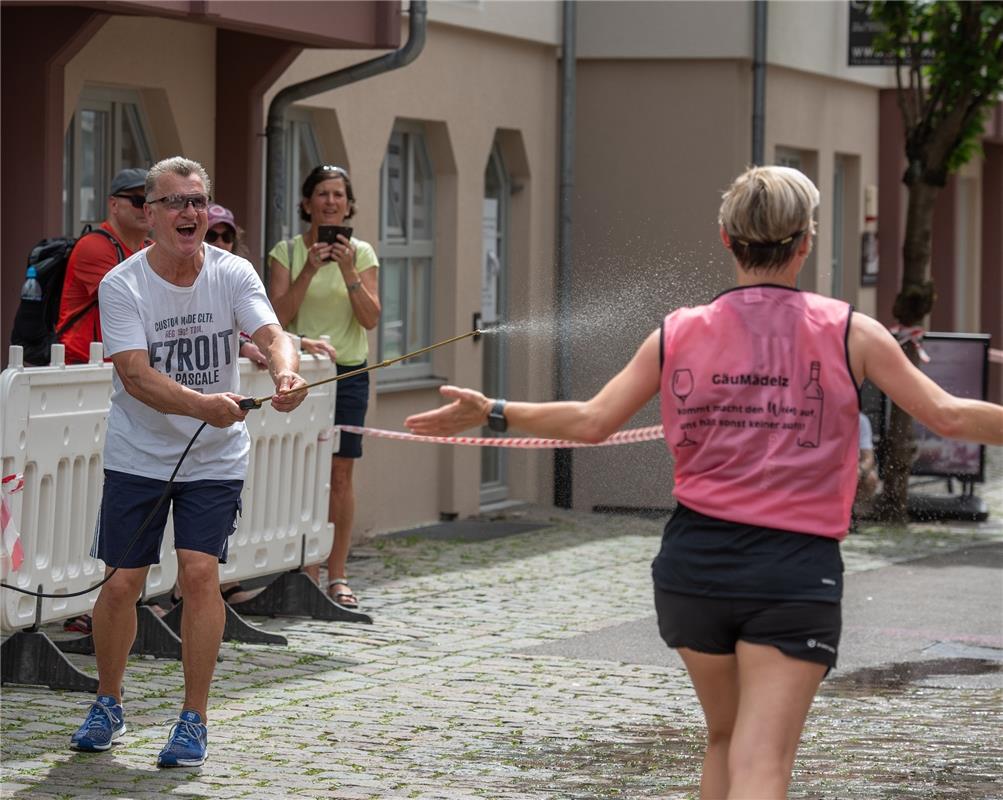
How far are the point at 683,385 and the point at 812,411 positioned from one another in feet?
0.93

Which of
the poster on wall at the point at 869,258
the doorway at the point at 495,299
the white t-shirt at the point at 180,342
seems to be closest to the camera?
the white t-shirt at the point at 180,342

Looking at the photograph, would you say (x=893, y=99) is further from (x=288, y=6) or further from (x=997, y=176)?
(x=288, y=6)

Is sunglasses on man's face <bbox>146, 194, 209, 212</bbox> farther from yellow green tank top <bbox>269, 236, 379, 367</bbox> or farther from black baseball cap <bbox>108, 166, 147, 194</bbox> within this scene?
yellow green tank top <bbox>269, 236, 379, 367</bbox>

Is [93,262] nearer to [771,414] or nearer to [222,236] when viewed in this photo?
[222,236]

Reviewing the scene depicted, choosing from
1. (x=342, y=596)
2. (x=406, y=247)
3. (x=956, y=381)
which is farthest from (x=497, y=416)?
(x=956, y=381)

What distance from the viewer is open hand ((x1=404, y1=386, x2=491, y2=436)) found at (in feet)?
15.3

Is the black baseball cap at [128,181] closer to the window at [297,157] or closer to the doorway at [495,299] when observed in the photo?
the window at [297,157]

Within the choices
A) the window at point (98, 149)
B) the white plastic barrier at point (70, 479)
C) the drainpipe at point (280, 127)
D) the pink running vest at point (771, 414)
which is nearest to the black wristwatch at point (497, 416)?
the pink running vest at point (771, 414)

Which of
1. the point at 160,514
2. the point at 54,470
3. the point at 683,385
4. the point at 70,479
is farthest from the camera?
the point at 70,479

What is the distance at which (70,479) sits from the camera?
26.3ft

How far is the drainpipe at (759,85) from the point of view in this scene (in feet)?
55.4

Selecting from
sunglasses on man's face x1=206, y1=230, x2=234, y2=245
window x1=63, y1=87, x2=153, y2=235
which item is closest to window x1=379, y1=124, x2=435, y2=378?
window x1=63, y1=87, x2=153, y2=235

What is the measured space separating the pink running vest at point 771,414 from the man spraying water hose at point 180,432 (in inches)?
92.4

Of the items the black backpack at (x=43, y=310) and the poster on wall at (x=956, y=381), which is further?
the poster on wall at (x=956, y=381)
